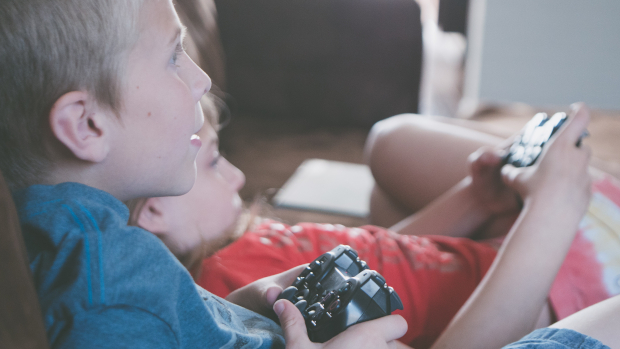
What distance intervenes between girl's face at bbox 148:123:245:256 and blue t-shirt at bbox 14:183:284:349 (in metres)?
0.27

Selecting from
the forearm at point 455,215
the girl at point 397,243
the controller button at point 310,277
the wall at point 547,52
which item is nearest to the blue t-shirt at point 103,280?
Answer: the controller button at point 310,277

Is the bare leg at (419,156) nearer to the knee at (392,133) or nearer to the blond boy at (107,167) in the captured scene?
the knee at (392,133)

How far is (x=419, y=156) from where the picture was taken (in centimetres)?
90

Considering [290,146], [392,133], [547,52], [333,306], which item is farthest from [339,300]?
[547,52]

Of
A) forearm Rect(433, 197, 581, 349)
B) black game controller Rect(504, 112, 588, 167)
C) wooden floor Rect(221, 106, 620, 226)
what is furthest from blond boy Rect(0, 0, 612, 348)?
wooden floor Rect(221, 106, 620, 226)

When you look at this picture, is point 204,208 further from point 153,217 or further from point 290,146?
point 290,146

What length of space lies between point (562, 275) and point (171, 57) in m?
0.62

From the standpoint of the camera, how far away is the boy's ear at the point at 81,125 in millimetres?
350

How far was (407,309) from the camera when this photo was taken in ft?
2.21

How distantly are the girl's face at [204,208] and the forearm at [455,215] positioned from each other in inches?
13.8

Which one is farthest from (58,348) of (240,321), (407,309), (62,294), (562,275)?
(562,275)

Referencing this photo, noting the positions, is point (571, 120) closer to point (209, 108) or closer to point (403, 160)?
point (403, 160)

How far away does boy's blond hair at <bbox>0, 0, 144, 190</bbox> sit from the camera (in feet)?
1.09

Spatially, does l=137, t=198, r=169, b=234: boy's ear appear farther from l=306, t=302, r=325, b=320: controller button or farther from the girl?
l=306, t=302, r=325, b=320: controller button
